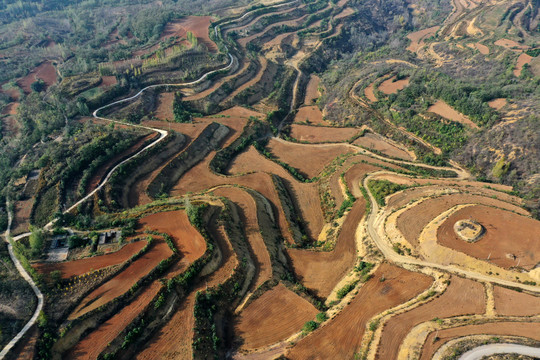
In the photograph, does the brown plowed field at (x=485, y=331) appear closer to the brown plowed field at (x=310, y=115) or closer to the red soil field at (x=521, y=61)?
the brown plowed field at (x=310, y=115)

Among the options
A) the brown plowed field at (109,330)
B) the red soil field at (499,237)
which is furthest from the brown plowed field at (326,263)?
the brown plowed field at (109,330)

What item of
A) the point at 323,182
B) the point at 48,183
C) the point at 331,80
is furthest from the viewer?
the point at 331,80

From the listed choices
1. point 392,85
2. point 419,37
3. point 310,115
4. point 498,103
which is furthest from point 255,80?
point 419,37

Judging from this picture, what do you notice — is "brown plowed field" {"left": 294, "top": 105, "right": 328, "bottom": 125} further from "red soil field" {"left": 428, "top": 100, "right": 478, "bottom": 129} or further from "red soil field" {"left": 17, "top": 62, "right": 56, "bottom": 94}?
"red soil field" {"left": 17, "top": 62, "right": 56, "bottom": 94}

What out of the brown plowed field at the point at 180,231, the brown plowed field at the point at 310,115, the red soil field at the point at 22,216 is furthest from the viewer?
the brown plowed field at the point at 310,115

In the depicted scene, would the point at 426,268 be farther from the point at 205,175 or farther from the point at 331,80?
the point at 331,80

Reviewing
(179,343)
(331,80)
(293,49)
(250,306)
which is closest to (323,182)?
(250,306)
